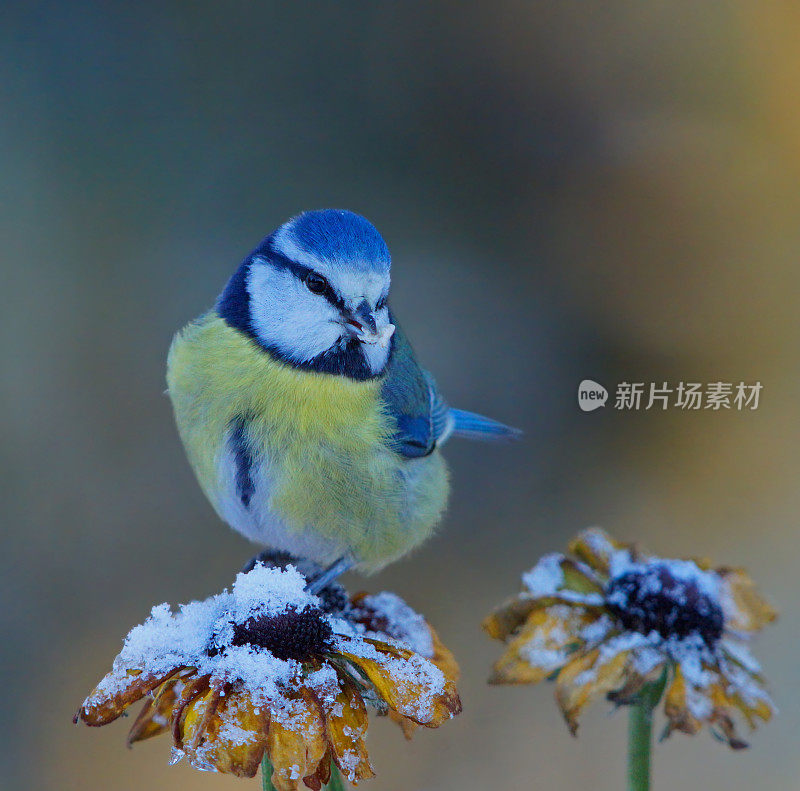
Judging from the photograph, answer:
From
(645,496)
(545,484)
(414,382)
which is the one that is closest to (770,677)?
(645,496)

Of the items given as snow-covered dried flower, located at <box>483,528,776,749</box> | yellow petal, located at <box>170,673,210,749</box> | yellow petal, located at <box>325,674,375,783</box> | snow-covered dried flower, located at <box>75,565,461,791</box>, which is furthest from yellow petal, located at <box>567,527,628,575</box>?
yellow petal, located at <box>170,673,210,749</box>

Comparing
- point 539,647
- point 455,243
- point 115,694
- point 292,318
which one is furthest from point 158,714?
point 455,243

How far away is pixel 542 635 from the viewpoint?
3.22ft

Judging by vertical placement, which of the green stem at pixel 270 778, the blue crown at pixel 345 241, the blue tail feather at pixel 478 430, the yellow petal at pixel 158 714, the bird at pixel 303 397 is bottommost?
the green stem at pixel 270 778

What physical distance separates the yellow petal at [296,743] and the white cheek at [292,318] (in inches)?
20.3

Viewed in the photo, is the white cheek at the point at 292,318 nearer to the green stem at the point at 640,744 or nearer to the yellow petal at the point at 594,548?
the yellow petal at the point at 594,548

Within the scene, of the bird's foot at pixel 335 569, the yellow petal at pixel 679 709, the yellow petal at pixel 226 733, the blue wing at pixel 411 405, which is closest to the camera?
the yellow petal at pixel 226 733

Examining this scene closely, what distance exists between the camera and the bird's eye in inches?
43.9

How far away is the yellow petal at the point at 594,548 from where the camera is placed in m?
1.09

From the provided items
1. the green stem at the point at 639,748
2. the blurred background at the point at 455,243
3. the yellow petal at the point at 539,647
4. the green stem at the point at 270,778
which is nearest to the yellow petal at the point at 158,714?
the green stem at the point at 270,778

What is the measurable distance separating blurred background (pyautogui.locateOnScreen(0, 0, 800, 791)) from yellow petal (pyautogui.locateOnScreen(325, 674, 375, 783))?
1.58 metres

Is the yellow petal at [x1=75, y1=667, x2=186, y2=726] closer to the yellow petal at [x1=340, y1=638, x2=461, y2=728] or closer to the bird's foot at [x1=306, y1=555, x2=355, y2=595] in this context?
the yellow petal at [x1=340, y1=638, x2=461, y2=728]

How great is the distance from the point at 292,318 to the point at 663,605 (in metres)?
0.59

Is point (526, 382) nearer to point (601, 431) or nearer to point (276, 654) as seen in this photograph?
point (601, 431)
